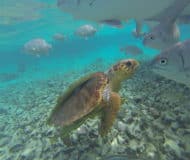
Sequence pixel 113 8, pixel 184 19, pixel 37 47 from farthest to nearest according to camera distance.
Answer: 1. pixel 37 47
2. pixel 184 19
3. pixel 113 8

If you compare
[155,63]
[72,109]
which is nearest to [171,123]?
[155,63]

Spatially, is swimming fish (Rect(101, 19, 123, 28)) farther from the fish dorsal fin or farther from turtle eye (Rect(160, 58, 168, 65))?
turtle eye (Rect(160, 58, 168, 65))

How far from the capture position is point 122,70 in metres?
3.27

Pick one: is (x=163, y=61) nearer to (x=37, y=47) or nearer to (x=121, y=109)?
(x=121, y=109)

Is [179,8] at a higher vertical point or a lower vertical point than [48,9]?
lower

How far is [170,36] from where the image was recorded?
6.48 meters

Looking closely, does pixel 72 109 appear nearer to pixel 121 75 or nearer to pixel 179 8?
pixel 121 75

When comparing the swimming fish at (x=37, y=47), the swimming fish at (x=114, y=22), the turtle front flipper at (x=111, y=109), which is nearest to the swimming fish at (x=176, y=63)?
the turtle front flipper at (x=111, y=109)

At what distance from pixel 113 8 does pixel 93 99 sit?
3.15m

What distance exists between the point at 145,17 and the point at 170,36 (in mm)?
719

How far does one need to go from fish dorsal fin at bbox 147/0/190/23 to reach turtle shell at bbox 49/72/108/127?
337 centimetres

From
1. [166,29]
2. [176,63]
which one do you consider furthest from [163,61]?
[166,29]

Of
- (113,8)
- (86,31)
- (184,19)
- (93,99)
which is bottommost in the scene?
(93,99)

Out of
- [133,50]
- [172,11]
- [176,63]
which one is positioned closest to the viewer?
[176,63]
